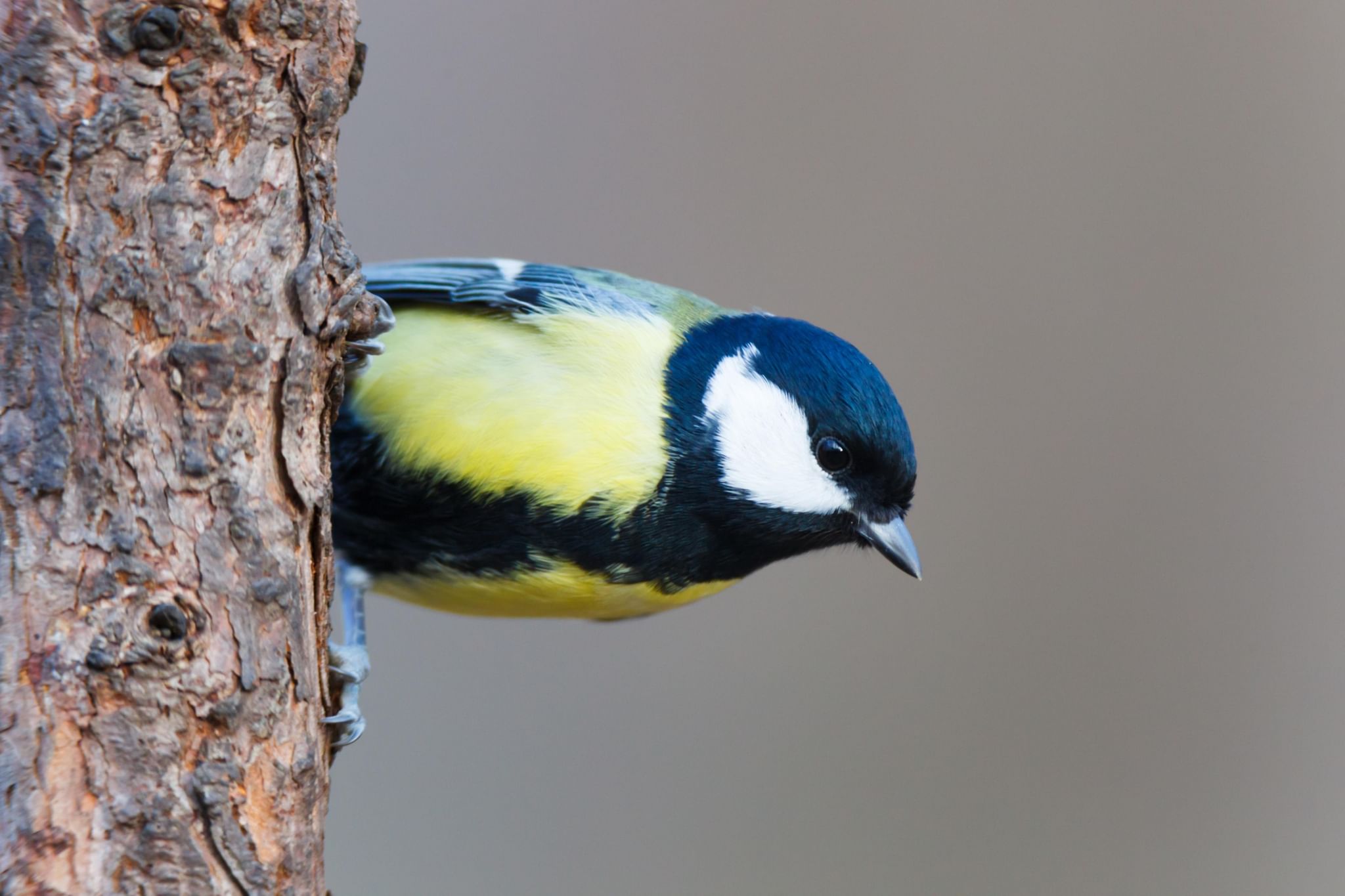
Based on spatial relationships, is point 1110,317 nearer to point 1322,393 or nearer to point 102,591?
point 1322,393

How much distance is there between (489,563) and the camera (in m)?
1.13

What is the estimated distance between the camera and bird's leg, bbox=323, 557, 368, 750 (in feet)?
3.28

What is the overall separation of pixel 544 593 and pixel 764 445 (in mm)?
274

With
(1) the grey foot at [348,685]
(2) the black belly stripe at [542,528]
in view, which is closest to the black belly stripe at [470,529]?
(2) the black belly stripe at [542,528]

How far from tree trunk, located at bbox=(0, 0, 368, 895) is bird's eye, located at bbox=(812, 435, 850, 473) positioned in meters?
0.55

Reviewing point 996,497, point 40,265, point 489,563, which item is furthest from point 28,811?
point 996,497

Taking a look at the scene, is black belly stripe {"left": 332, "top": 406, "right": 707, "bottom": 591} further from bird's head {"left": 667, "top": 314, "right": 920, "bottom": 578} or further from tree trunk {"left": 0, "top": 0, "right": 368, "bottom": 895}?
tree trunk {"left": 0, "top": 0, "right": 368, "bottom": 895}

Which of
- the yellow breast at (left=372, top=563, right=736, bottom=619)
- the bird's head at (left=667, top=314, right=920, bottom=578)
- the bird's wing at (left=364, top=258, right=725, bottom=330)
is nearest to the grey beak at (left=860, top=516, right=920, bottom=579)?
the bird's head at (left=667, top=314, right=920, bottom=578)

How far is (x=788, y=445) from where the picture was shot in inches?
46.1

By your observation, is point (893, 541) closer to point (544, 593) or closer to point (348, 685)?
point (544, 593)

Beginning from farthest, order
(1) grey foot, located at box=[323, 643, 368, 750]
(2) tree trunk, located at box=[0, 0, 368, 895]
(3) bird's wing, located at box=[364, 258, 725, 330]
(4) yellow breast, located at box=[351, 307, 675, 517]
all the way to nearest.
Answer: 1. (3) bird's wing, located at box=[364, 258, 725, 330]
2. (4) yellow breast, located at box=[351, 307, 675, 517]
3. (1) grey foot, located at box=[323, 643, 368, 750]
4. (2) tree trunk, located at box=[0, 0, 368, 895]

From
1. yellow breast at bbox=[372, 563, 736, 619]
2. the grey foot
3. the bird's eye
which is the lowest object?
the grey foot

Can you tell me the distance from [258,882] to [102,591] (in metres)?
0.23

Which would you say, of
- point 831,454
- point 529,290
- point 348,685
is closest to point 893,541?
point 831,454
